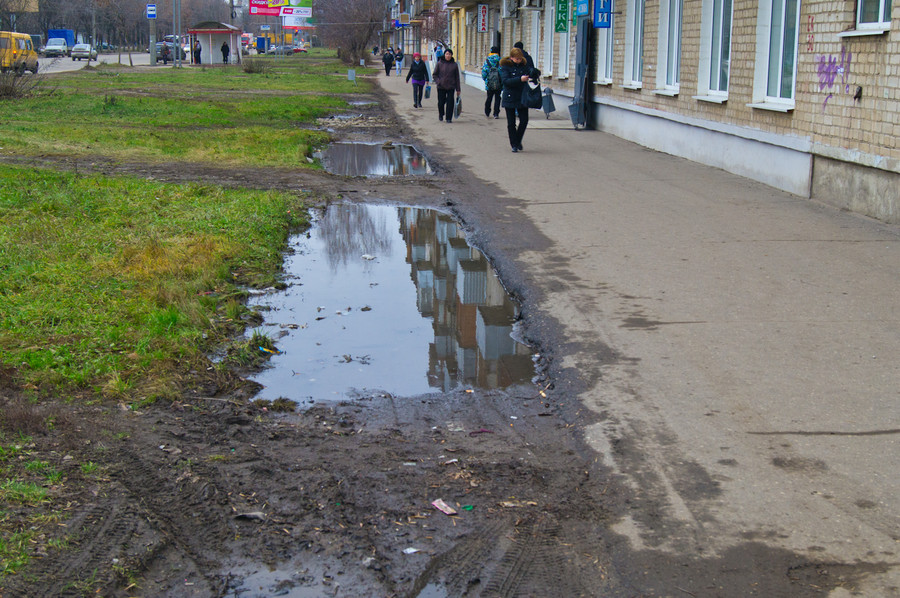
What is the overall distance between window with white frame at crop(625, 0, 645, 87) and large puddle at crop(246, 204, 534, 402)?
37.2 ft

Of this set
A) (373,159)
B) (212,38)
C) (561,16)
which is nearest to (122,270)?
(373,159)

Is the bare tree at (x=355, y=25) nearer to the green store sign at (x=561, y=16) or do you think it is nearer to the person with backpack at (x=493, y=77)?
the green store sign at (x=561, y=16)

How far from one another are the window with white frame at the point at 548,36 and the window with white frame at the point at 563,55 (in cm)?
97

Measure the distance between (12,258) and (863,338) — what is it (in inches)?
255

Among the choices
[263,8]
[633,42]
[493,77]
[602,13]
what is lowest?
[493,77]

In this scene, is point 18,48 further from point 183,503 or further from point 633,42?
point 183,503

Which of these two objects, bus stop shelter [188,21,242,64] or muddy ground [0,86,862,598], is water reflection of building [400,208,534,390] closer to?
muddy ground [0,86,862,598]

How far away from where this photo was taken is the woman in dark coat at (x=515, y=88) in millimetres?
16125

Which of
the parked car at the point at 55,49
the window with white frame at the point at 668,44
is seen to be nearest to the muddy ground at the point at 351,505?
the window with white frame at the point at 668,44

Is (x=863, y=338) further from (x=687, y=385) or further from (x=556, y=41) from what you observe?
(x=556, y=41)

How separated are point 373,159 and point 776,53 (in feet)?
22.4

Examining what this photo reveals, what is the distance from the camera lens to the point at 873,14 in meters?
10.6

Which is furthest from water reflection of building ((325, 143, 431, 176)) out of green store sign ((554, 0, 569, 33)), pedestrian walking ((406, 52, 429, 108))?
pedestrian walking ((406, 52, 429, 108))

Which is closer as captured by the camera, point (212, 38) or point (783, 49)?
point (783, 49)
